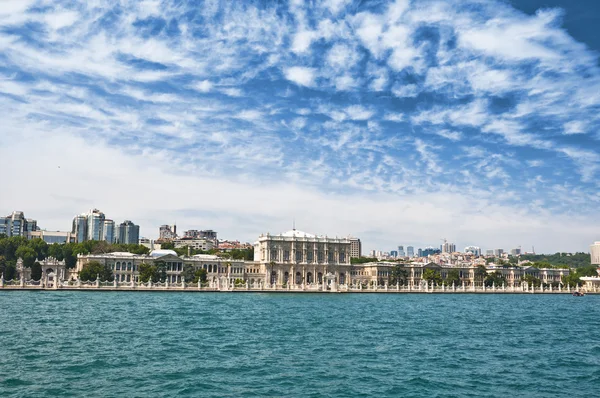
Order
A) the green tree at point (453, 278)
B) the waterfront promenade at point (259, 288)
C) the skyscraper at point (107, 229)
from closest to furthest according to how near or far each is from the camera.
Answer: the waterfront promenade at point (259, 288) → the green tree at point (453, 278) → the skyscraper at point (107, 229)

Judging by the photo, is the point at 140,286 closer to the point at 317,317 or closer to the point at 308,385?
the point at 317,317

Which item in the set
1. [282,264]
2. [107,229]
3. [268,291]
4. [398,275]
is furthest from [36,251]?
[107,229]

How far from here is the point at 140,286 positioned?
81.3 m

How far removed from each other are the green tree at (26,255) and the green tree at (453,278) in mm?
69171

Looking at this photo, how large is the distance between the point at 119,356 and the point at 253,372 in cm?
584

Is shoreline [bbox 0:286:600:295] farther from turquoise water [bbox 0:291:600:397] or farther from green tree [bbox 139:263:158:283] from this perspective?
turquoise water [bbox 0:291:600:397]

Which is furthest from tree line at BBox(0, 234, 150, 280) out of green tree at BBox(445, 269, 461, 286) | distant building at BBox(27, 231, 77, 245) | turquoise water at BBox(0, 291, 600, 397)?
distant building at BBox(27, 231, 77, 245)

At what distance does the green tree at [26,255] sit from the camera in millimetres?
92312

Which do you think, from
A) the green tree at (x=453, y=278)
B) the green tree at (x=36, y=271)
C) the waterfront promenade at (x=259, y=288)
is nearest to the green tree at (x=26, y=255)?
the green tree at (x=36, y=271)

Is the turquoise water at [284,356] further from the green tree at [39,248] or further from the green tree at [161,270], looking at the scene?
the green tree at [39,248]

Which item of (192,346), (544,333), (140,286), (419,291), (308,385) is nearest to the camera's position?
(308,385)

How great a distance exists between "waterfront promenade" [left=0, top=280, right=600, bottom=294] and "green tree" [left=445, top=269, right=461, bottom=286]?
4427mm

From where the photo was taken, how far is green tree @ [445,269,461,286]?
110 metres

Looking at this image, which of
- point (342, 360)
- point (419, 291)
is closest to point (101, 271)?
point (419, 291)
